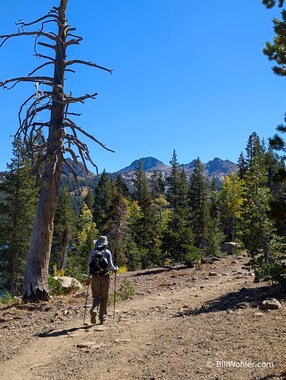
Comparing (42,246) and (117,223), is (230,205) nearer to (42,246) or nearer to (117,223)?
(117,223)

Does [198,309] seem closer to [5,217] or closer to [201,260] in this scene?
[201,260]

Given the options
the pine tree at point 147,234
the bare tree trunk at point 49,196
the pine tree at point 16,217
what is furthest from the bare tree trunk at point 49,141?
the pine tree at point 147,234

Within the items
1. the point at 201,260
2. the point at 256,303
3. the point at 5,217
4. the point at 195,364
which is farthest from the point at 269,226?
the point at 5,217

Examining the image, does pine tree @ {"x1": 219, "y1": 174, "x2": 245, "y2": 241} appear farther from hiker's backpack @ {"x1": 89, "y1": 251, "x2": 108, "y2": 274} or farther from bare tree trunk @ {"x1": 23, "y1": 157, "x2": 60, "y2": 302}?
hiker's backpack @ {"x1": 89, "y1": 251, "x2": 108, "y2": 274}

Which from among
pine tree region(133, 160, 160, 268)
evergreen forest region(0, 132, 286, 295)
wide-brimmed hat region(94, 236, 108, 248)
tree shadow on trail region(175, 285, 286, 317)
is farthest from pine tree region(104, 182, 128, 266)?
wide-brimmed hat region(94, 236, 108, 248)

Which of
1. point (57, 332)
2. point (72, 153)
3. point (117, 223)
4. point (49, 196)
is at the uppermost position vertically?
point (72, 153)

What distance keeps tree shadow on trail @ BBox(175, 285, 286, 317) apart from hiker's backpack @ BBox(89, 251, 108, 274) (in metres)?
2.08

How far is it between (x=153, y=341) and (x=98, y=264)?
2.39 metres

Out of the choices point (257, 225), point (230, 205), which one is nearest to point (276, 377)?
point (257, 225)

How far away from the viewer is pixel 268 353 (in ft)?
18.0

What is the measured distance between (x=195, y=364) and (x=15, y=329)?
15.7 feet

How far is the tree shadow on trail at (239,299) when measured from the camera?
892 centimetres

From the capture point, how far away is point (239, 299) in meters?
9.76

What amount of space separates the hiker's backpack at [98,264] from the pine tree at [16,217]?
71.5ft
